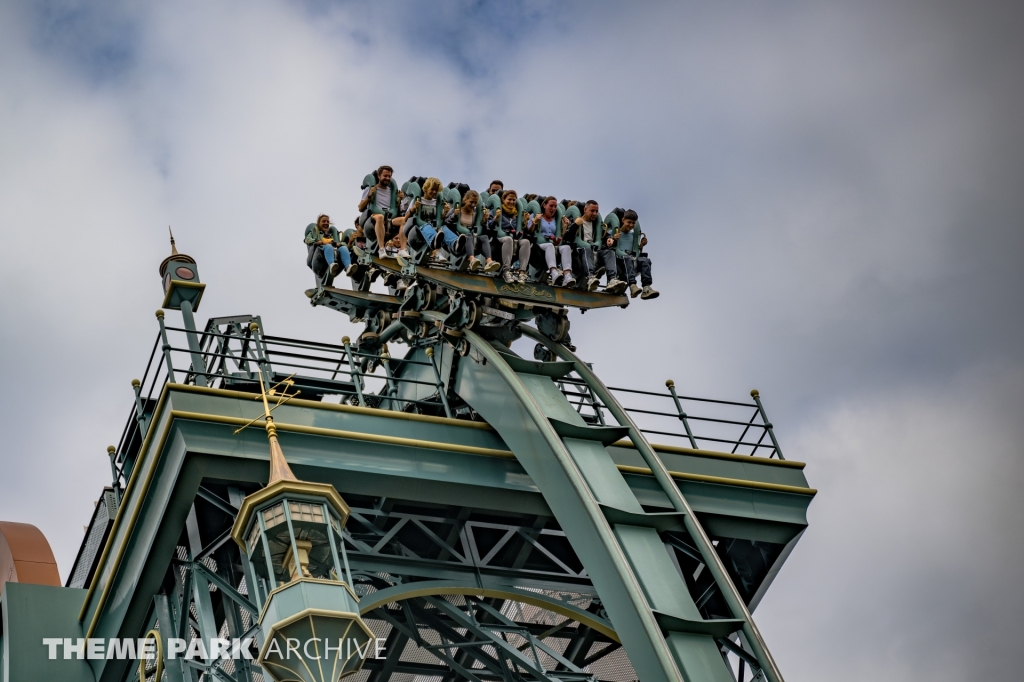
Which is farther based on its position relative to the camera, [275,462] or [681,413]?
[681,413]

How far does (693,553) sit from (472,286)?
5.78 metres

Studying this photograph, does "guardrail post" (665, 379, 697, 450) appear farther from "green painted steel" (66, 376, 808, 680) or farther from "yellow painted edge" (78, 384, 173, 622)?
"yellow painted edge" (78, 384, 173, 622)

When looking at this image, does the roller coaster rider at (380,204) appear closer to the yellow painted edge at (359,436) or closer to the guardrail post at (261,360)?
the guardrail post at (261,360)

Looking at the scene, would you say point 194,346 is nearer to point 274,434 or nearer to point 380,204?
point 380,204

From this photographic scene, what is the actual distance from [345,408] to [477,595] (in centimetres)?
351

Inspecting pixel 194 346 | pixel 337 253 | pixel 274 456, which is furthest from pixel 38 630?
pixel 337 253

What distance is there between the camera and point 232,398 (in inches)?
802

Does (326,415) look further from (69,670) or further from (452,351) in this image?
(69,670)

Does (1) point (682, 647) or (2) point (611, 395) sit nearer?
(1) point (682, 647)

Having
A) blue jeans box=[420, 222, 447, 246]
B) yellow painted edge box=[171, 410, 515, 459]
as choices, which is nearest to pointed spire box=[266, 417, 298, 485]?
yellow painted edge box=[171, 410, 515, 459]

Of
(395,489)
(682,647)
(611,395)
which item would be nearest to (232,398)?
(395,489)

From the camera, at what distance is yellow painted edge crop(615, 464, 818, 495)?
2217 cm

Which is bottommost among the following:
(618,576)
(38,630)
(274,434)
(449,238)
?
(618,576)

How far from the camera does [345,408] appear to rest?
68.5 ft
